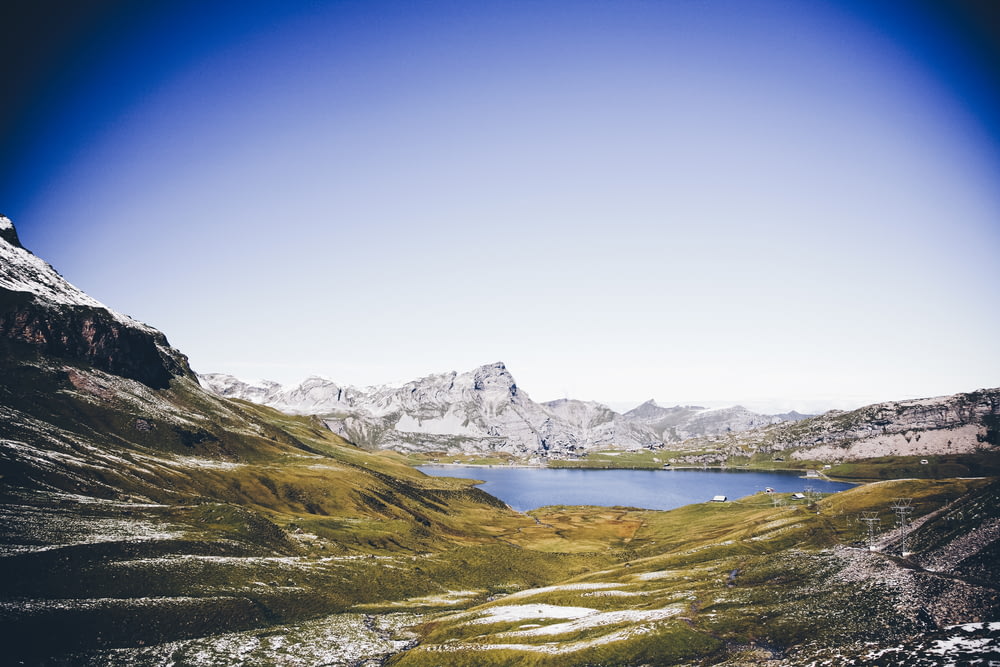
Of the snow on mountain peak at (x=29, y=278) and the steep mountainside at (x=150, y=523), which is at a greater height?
the snow on mountain peak at (x=29, y=278)

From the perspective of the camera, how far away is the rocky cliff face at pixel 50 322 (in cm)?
16388

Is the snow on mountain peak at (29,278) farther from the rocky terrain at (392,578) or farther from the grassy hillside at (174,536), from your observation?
the grassy hillside at (174,536)

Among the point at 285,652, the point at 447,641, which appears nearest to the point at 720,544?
the point at 447,641

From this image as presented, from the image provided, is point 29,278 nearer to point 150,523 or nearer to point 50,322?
point 50,322

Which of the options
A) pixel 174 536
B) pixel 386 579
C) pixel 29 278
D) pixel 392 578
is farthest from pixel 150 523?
pixel 29 278

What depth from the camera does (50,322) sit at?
173500 mm

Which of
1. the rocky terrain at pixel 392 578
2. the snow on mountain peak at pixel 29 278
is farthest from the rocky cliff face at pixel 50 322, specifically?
Result: the rocky terrain at pixel 392 578

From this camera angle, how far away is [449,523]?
616 feet

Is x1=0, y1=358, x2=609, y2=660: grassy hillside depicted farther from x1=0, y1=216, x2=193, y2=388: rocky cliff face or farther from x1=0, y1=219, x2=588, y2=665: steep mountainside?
x1=0, y1=216, x2=193, y2=388: rocky cliff face

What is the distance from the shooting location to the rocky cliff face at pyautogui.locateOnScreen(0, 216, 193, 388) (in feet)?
538

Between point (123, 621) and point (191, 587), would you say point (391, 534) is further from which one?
point (123, 621)

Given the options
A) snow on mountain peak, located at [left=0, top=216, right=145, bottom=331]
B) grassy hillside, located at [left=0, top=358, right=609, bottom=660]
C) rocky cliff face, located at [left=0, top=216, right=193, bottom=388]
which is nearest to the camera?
grassy hillside, located at [left=0, top=358, right=609, bottom=660]

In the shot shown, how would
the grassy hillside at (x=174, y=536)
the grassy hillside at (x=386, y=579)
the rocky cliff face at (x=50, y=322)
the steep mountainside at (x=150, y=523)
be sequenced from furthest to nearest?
the rocky cliff face at (x=50, y=322), the steep mountainside at (x=150, y=523), the grassy hillside at (x=174, y=536), the grassy hillside at (x=386, y=579)

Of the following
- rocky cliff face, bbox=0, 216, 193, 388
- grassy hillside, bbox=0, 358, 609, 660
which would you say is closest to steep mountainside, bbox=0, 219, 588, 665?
grassy hillside, bbox=0, 358, 609, 660
